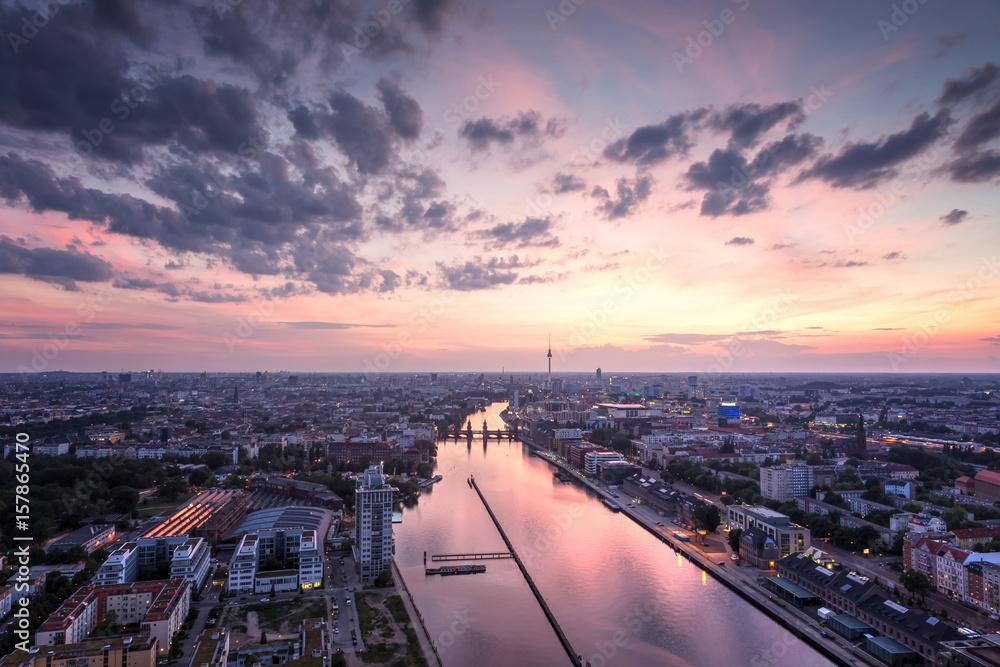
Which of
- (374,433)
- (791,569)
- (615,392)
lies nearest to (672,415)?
(374,433)

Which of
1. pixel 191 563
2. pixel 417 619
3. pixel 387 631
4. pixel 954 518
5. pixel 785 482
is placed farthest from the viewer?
pixel 785 482

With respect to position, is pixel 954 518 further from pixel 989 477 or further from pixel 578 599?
pixel 578 599

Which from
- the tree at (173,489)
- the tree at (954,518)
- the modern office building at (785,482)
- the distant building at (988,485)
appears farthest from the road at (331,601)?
the distant building at (988,485)

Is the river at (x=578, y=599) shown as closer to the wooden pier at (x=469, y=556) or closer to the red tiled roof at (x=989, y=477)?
the wooden pier at (x=469, y=556)

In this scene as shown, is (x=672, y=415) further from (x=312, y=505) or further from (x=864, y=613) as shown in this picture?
(x=864, y=613)

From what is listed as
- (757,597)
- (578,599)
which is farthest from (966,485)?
(578,599)
